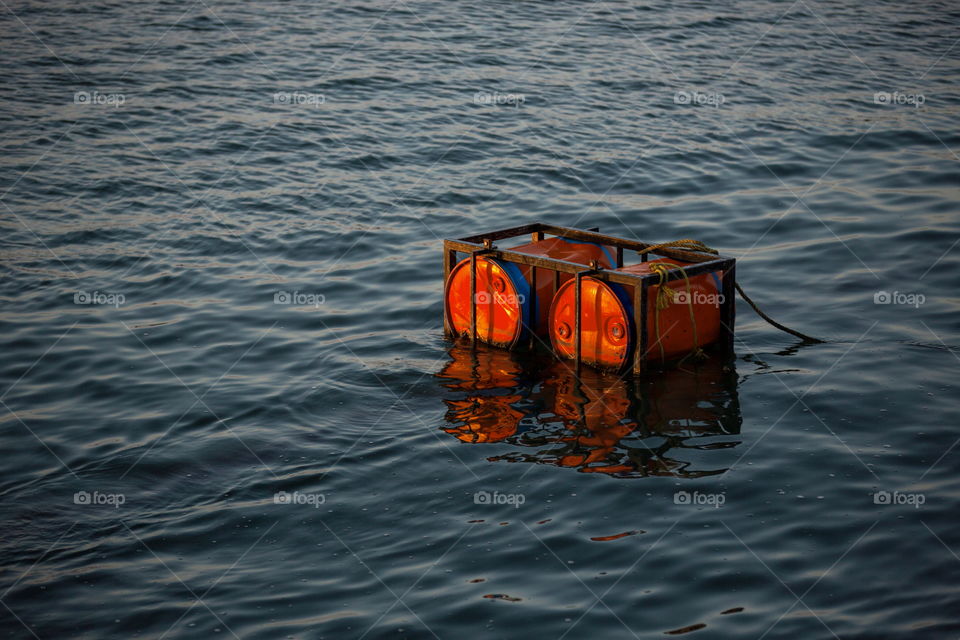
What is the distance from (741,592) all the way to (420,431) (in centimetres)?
338

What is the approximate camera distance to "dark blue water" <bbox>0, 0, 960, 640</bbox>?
7.56 m

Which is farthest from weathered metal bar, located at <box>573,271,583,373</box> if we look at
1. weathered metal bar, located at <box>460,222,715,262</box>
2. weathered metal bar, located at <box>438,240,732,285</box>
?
weathered metal bar, located at <box>460,222,715,262</box>

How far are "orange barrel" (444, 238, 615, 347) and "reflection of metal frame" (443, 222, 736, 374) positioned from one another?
0.07 meters

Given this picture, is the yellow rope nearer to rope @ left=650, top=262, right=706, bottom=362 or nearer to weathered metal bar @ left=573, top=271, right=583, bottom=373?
rope @ left=650, top=262, right=706, bottom=362

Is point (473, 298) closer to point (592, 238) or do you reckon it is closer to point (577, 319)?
point (577, 319)

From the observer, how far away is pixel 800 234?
15023 millimetres

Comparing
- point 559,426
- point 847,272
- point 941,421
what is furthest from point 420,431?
point 847,272

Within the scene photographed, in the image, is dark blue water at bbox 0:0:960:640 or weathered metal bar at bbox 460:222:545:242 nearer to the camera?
dark blue water at bbox 0:0:960:640

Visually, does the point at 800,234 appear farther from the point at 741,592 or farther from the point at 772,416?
the point at 741,592

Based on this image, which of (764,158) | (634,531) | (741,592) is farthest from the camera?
(764,158)

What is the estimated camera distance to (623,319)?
33.4ft

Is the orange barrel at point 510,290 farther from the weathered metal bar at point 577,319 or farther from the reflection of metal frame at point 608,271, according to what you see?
the weathered metal bar at point 577,319

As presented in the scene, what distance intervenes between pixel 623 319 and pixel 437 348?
2299 mm

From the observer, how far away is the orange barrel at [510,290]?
11.0 meters
